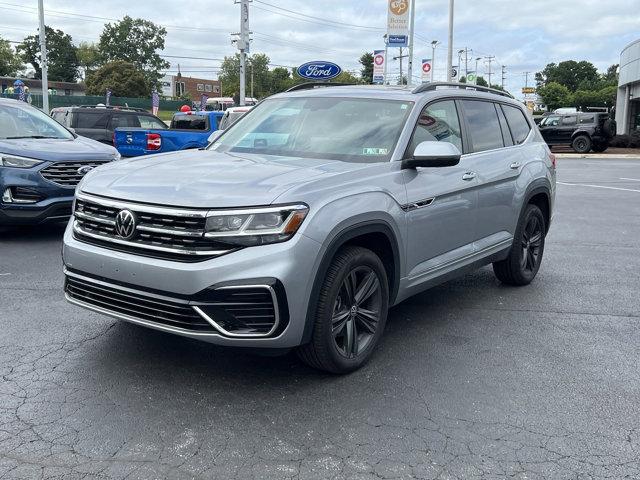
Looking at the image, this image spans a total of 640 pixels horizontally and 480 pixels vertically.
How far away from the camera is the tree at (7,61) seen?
3871 inches

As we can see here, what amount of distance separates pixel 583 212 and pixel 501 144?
6.48m

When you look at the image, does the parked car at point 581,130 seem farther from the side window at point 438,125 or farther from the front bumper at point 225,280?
the front bumper at point 225,280

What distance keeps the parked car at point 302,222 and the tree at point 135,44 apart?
347 feet

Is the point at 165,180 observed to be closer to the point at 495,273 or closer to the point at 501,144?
the point at 501,144

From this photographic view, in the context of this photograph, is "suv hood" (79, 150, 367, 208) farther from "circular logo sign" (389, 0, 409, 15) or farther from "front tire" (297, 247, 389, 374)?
"circular logo sign" (389, 0, 409, 15)

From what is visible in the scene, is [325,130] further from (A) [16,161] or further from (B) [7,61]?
(B) [7,61]

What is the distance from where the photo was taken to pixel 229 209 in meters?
3.48

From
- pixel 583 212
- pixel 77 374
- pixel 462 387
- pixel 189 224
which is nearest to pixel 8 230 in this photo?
pixel 77 374

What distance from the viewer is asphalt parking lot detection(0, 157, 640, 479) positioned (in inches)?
121

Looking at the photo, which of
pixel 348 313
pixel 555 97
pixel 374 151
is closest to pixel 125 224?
pixel 348 313

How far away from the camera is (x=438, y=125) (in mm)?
5031

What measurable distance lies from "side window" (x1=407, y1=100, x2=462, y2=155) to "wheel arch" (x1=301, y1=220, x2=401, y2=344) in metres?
0.71

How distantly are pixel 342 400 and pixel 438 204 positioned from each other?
65.0 inches

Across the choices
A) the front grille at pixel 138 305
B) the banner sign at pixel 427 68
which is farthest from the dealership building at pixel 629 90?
the front grille at pixel 138 305
